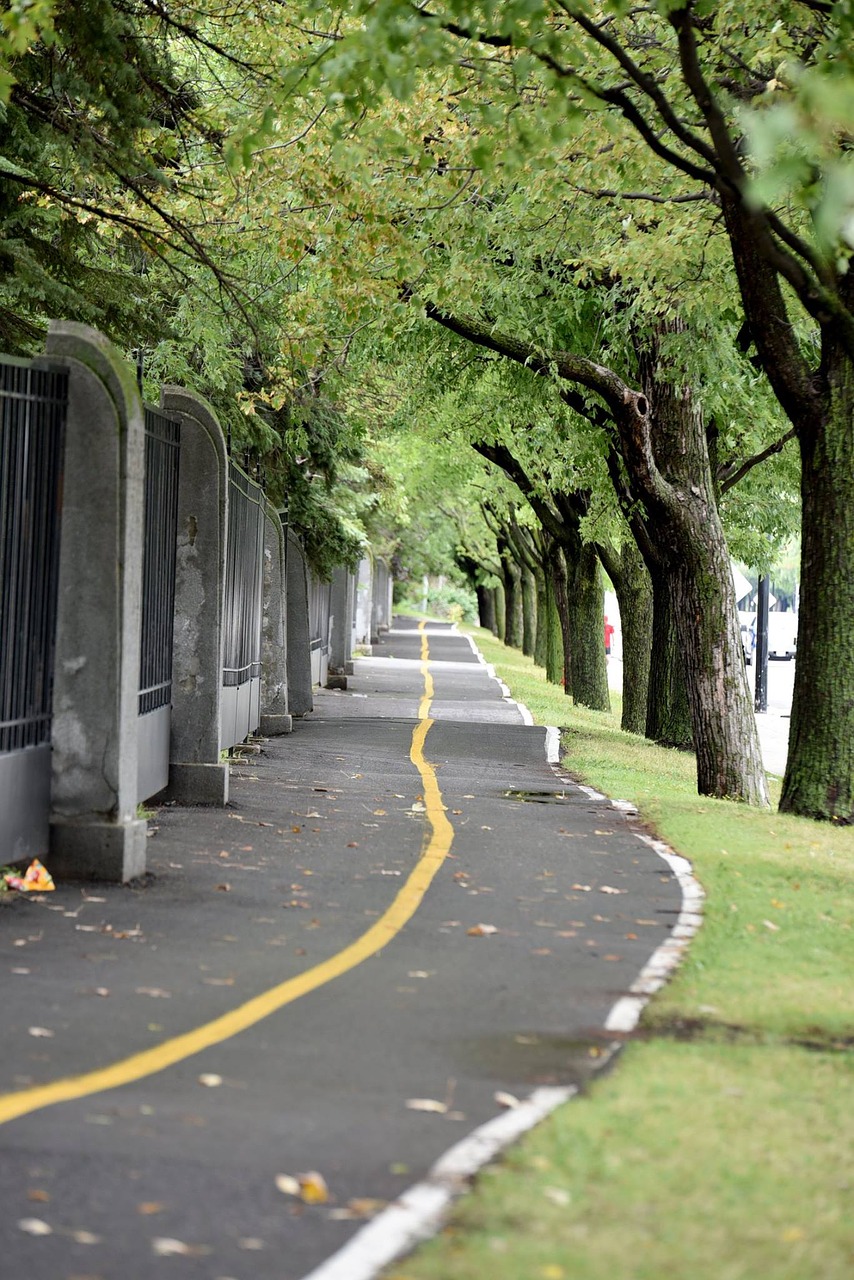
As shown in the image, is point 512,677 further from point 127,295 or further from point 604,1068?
point 604,1068

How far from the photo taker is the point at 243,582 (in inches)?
704

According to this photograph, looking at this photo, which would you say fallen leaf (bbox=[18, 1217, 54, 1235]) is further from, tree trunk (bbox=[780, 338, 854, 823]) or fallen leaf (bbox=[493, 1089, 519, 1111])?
tree trunk (bbox=[780, 338, 854, 823])

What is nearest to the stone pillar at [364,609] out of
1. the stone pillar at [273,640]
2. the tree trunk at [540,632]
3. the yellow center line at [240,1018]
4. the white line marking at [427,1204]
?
the tree trunk at [540,632]

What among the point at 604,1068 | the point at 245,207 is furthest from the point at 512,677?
the point at 604,1068

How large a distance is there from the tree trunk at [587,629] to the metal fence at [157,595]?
67.9 feet

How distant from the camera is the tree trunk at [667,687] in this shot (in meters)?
23.1

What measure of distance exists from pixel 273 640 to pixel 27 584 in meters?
11.9

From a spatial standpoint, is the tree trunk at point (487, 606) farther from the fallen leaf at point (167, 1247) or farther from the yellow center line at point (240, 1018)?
the fallen leaf at point (167, 1247)

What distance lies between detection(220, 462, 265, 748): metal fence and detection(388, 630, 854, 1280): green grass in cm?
844

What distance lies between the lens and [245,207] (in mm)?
15617

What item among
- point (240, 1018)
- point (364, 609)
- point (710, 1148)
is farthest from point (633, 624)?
point (364, 609)

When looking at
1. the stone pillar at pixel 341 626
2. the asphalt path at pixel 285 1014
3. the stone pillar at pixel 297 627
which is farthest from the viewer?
the stone pillar at pixel 341 626

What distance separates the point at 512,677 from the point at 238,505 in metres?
25.4

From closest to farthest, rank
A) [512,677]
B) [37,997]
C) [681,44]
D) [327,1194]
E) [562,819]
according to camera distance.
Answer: [327,1194] < [37,997] < [681,44] < [562,819] < [512,677]
